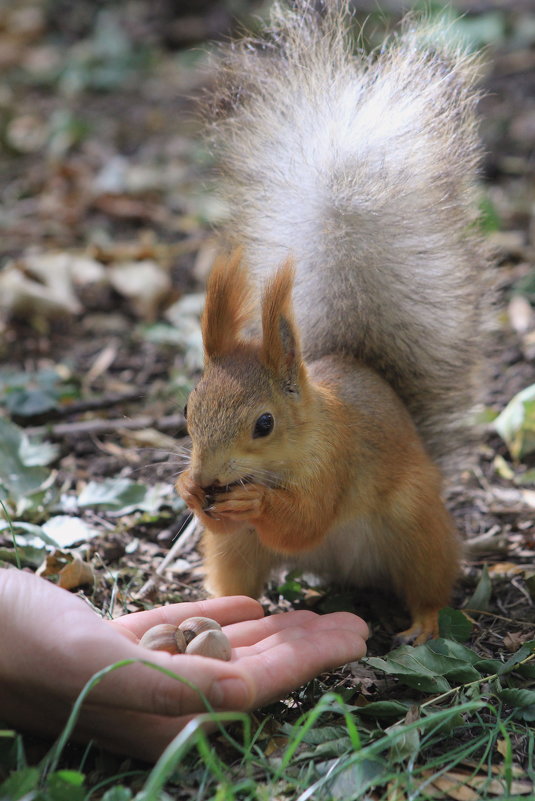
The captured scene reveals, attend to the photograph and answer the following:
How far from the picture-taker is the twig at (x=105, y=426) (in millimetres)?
2642

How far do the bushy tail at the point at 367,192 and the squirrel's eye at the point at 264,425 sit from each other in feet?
1.32

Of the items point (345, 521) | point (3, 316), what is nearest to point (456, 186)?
point (345, 521)

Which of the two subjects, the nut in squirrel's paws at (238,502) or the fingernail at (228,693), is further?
the nut in squirrel's paws at (238,502)

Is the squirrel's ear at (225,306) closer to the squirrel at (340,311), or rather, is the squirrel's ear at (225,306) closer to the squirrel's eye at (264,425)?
the squirrel at (340,311)

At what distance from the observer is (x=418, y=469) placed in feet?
6.45

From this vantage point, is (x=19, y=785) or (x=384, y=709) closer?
(x=19, y=785)

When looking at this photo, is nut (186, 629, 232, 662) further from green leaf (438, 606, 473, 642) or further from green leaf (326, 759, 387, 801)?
green leaf (438, 606, 473, 642)

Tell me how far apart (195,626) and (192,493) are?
0.23 m

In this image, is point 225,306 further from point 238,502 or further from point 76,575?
point 76,575

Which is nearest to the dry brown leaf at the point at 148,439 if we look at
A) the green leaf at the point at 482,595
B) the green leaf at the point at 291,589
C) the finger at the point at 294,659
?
the green leaf at the point at 291,589

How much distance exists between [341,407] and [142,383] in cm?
125

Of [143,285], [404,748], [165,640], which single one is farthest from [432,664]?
[143,285]

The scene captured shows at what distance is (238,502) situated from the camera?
1.68 metres

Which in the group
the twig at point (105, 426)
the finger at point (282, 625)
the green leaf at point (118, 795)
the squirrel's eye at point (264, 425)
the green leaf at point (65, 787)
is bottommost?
the green leaf at point (118, 795)
